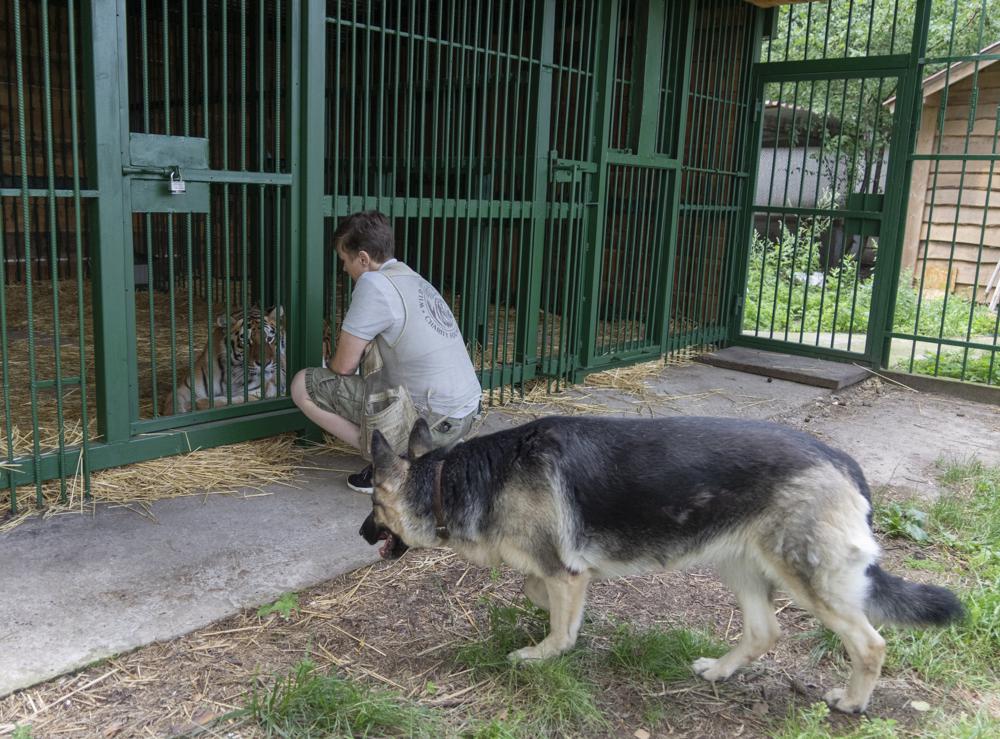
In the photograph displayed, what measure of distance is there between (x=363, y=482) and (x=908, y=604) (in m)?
2.84

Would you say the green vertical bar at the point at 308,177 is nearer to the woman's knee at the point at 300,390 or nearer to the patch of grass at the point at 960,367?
the woman's knee at the point at 300,390

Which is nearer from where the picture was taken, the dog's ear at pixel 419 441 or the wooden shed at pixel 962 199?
the dog's ear at pixel 419 441

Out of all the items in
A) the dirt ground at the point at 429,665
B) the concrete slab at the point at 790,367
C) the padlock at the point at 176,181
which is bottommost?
the dirt ground at the point at 429,665

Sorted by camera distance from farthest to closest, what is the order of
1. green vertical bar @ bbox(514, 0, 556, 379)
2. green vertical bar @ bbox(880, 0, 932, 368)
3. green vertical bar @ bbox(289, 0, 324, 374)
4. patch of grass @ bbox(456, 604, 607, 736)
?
green vertical bar @ bbox(880, 0, 932, 368) < green vertical bar @ bbox(514, 0, 556, 379) < green vertical bar @ bbox(289, 0, 324, 374) < patch of grass @ bbox(456, 604, 607, 736)

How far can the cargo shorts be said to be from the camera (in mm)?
4684

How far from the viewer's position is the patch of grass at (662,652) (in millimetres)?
3166

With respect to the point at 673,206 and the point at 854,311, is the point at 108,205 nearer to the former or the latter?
the point at 673,206

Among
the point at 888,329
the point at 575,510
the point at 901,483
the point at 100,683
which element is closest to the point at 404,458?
the point at 575,510

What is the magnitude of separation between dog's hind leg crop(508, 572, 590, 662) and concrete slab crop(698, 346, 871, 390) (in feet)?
17.5

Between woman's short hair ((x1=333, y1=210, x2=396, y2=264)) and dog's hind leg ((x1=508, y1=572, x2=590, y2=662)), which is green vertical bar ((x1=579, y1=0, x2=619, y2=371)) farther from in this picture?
dog's hind leg ((x1=508, y1=572, x2=590, y2=662))

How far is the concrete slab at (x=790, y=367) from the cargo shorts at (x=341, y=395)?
13.8 ft

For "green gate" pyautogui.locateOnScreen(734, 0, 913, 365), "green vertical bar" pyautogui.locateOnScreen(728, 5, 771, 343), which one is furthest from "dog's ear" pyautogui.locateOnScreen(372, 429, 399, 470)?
"green vertical bar" pyautogui.locateOnScreen(728, 5, 771, 343)

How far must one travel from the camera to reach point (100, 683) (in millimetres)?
2920

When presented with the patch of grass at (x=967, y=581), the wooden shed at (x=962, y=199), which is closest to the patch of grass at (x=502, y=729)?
the patch of grass at (x=967, y=581)
